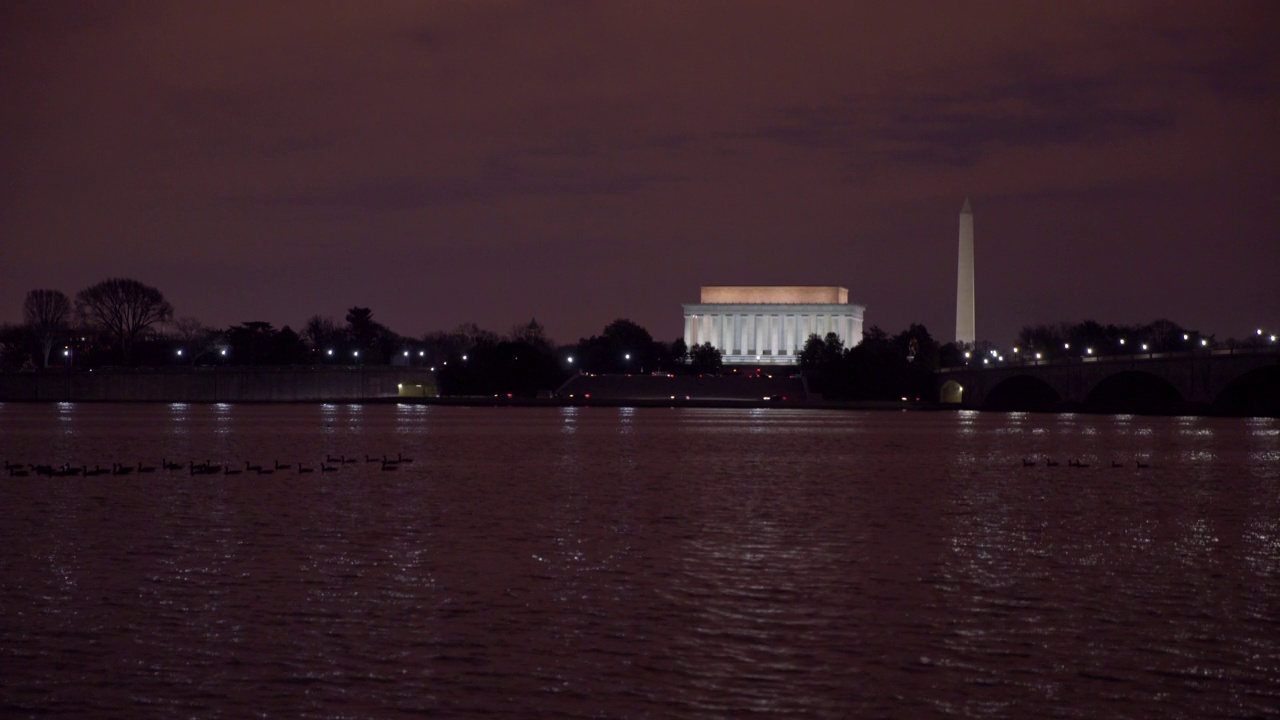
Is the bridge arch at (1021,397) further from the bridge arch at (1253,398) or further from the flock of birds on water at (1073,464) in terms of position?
the flock of birds on water at (1073,464)

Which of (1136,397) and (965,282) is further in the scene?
(965,282)

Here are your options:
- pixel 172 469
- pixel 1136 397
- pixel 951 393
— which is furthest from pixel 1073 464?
pixel 951 393

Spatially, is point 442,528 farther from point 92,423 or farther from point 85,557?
point 92,423

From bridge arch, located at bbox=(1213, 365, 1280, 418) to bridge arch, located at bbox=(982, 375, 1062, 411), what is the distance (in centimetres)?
2720

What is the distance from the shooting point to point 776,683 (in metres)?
17.2

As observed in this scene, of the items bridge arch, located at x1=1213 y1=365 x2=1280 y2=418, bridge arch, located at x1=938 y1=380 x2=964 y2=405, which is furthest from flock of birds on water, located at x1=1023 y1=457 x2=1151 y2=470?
bridge arch, located at x1=938 y1=380 x2=964 y2=405

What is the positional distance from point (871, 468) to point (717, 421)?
185ft

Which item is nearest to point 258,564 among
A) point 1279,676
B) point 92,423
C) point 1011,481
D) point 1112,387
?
point 1279,676

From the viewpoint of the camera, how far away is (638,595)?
76.0 feet

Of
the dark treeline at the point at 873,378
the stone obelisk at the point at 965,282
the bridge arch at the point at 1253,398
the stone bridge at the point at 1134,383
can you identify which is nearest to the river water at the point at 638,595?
the stone bridge at the point at 1134,383

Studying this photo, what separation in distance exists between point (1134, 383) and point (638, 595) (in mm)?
114474

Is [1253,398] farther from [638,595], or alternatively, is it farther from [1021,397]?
[638,595]

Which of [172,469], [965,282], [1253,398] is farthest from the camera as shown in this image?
[965,282]

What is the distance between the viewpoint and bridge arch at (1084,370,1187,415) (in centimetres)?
12800
